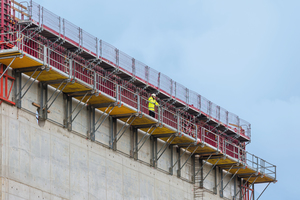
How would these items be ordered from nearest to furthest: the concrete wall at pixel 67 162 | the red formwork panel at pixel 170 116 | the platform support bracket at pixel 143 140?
1. the concrete wall at pixel 67 162
2. the platform support bracket at pixel 143 140
3. the red formwork panel at pixel 170 116

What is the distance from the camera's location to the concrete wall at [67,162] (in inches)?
1442

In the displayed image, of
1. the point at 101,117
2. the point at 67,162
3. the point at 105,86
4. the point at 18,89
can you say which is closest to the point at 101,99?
the point at 101,117

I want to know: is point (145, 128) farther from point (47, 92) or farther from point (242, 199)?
point (242, 199)

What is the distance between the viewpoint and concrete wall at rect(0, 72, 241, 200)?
36.6m

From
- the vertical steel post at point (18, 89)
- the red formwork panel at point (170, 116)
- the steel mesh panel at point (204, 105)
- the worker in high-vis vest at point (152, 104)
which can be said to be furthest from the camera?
the steel mesh panel at point (204, 105)

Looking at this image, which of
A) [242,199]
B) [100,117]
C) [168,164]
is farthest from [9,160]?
[242,199]

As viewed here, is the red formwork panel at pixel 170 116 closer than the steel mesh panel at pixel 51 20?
No

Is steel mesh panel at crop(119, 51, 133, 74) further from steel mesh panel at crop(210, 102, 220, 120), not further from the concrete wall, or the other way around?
steel mesh panel at crop(210, 102, 220, 120)

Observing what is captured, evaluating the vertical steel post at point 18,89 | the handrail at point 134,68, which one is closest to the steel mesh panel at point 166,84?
the handrail at point 134,68

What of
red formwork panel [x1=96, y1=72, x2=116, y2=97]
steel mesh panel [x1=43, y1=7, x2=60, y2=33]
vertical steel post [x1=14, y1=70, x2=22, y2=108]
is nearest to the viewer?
vertical steel post [x1=14, y1=70, x2=22, y2=108]

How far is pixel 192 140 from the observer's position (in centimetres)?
5159

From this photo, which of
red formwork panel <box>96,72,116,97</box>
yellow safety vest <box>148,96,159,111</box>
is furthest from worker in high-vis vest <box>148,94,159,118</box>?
red formwork panel <box>96,72,116,97</box>

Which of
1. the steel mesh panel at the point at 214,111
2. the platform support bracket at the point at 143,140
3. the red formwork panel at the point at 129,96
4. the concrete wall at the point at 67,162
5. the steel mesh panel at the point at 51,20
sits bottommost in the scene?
the concrete wall at the point at 67,162

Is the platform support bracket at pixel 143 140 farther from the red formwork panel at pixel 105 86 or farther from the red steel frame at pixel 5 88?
the red steel frame at pixel 5 88
